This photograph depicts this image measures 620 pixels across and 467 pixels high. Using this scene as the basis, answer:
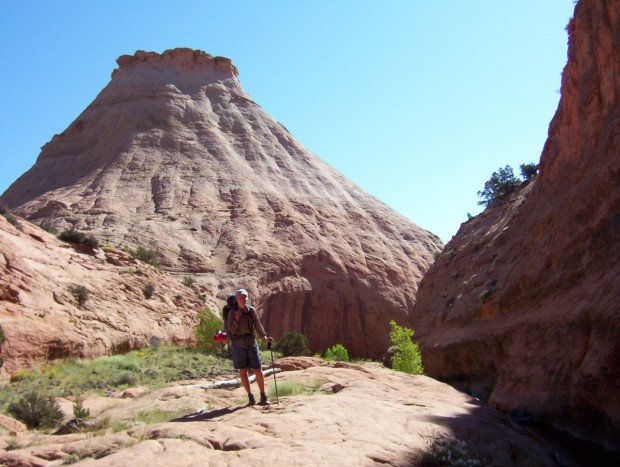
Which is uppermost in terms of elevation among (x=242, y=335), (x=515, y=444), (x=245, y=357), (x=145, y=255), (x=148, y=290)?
(x=145, y=255)

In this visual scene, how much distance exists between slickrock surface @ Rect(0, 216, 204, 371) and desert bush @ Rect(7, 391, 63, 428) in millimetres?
6737

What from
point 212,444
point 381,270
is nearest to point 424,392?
point 212,444

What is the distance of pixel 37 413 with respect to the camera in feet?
31.5

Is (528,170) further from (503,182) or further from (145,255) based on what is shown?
(145,255)

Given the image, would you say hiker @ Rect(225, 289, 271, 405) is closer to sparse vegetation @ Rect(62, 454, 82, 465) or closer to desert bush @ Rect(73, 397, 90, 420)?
desert bush @ Rect(73, 397, 90, 420)

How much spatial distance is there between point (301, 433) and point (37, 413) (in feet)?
16.8

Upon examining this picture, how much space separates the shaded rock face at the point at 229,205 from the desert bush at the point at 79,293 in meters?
13.5

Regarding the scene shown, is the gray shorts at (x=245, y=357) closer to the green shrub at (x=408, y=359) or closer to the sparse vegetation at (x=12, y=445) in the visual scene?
the sparse vegetation at (x=12, y=445)

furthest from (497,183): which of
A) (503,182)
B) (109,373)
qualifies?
(109,373)

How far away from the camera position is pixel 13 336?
55.2 feet

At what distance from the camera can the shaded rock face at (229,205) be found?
3925cm

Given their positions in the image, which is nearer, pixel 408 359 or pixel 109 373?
pixel 109 373

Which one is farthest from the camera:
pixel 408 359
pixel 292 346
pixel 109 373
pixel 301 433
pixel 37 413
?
pixel 292 346

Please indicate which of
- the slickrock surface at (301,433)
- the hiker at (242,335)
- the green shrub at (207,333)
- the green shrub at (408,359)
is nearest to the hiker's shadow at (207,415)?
the slickrock surface at (301,433)
